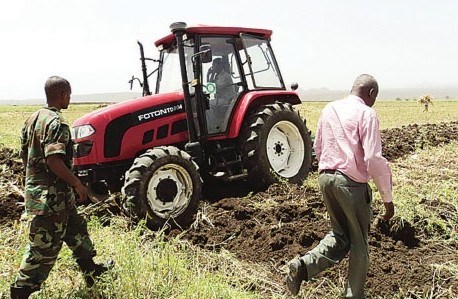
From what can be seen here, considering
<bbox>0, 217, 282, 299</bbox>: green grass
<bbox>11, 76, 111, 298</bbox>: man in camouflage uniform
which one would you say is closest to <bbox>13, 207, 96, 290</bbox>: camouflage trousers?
<bbox>11, 76, 111, 298</bbox>: man in camouflage uniform

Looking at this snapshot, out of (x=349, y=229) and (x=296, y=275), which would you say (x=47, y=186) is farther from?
(x=349, y=229)

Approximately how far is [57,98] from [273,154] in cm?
376

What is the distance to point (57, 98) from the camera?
11.8 ft

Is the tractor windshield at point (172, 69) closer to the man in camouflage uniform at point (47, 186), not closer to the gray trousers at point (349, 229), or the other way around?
the man in camouflage uniform at point (47, 186)

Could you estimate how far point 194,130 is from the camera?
6035 mm

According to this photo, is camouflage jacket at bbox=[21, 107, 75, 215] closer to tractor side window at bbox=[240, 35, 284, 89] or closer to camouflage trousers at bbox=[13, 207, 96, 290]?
camouflage trousers at bbox=[13, 207, 96, 290]

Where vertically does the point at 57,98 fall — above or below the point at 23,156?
above

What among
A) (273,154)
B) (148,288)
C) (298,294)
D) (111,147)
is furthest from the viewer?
(273,154)

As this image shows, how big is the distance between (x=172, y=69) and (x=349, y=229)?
3.82 metres

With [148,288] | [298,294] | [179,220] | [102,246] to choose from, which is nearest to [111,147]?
[179,220]

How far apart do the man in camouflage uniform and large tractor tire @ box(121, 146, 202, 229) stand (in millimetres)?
1397

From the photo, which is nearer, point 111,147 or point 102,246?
point 102,246

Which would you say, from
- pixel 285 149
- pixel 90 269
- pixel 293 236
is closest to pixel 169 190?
pixel 293 236

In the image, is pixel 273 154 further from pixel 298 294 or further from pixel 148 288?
pixel 148 288
